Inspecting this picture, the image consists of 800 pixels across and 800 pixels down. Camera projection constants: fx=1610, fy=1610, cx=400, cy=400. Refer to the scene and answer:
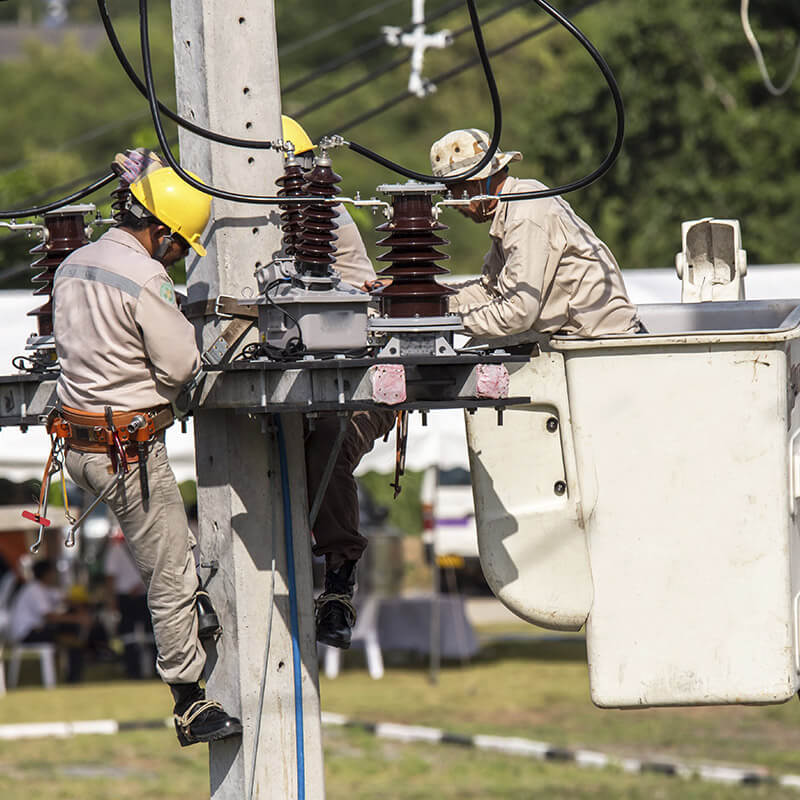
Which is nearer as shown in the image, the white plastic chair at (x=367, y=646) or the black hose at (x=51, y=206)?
the black hose at (x=51, y=206)

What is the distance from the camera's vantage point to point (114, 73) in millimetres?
49094

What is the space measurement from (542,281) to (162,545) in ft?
4.73

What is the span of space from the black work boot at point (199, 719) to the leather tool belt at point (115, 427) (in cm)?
75

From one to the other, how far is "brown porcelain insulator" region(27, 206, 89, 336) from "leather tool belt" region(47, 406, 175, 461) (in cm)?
60

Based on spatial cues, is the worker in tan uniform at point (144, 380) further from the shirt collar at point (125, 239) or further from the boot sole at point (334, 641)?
the boot sole at point (334, 641)

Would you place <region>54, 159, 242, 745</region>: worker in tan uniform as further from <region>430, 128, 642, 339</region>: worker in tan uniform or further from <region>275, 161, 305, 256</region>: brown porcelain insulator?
<region>430, 128, 642, 339</region>: worker in tan uniform

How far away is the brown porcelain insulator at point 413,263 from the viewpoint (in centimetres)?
458

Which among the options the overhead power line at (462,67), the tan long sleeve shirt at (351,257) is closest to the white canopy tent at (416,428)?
the overhead power line at (462,67)

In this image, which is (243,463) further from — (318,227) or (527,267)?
(527,267)

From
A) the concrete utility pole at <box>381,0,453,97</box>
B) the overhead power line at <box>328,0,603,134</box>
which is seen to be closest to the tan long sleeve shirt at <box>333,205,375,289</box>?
the overhead power line at <box>328,0,603,134</box>

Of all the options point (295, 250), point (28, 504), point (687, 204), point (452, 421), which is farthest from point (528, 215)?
point (687, 204)

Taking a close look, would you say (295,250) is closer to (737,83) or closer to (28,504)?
(28,504)

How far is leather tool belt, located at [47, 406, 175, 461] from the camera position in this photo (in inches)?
186

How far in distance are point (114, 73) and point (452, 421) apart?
39156mm
